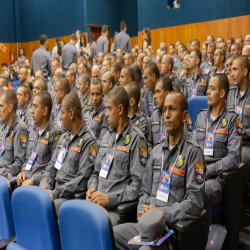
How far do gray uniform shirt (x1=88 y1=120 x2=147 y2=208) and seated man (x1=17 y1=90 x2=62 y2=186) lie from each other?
0.80 m

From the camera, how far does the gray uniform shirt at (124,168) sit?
2.55m

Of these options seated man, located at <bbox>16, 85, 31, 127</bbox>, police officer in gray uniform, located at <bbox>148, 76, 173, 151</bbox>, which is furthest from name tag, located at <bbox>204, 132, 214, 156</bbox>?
seated man, located at <bbox>16, 85, 31, 127</bbox>

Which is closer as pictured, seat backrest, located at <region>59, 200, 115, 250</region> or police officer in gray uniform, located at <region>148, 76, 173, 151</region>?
seat backrest, located at <region>59, 200, 115, 250</region>

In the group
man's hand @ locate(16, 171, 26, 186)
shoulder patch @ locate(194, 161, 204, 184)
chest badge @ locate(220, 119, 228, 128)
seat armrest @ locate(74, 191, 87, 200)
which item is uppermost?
chest badge @ locate(220, 119, 228, 128)

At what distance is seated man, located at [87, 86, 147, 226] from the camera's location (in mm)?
2547

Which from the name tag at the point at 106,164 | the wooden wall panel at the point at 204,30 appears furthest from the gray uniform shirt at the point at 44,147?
the wooden wall panel at the point at 204,30

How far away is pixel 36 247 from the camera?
6.73 feet

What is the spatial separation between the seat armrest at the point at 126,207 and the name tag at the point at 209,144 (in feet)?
2.85

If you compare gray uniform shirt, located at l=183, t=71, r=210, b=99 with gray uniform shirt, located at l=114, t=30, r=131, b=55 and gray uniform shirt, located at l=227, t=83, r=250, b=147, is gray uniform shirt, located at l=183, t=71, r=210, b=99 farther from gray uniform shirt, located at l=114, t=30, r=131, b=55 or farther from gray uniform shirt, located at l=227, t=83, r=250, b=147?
gray uniform shirt, located at l=114, t=30, r=131, b=55

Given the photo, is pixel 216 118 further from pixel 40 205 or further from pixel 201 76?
pixel 201 76

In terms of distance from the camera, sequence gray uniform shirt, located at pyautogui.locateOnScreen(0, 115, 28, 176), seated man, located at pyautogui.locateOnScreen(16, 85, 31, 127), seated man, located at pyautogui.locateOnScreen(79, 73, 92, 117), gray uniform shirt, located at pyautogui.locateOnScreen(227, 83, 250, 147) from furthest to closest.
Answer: seated man, located at pyautogui.locateOnScreen(79, 73, 92, 117), seated man, located at pyautogui.locateOnScreen(16, 85, 31, 127), gray uniform shirt, located at pyautogui.locateOnScreen(0, 115, 28, 176), gray uniform shirt, located at pyautogui.locateOnScreen(227, 83, 250, 147)

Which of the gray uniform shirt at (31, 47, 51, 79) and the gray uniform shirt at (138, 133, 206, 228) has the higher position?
the gray uniform shirt at (31, 47, 51, 79)

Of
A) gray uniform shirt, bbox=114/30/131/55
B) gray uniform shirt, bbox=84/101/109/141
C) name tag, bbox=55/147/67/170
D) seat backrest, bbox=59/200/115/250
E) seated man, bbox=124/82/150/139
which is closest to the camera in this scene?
seat backrest, bbox=59/200/115/250

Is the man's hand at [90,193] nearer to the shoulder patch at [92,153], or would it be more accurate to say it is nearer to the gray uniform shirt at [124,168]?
the gray uniform shirt at [124,168]
